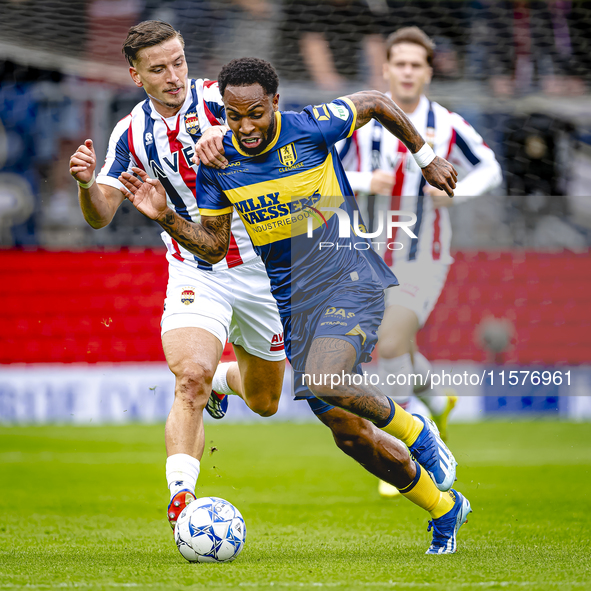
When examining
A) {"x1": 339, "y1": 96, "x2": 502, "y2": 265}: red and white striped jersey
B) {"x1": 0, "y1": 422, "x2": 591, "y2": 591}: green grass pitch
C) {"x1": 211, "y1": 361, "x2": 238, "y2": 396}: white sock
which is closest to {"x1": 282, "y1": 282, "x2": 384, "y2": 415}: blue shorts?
{"x1": 0, "y1": 422, "x2": 591, "y2": 591}: green grass pitch

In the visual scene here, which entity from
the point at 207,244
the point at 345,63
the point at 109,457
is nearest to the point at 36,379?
the point at 109,457

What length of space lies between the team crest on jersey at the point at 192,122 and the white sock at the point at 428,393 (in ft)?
8.71

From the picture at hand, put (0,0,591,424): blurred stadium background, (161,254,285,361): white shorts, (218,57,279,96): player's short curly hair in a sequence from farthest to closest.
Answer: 1. (0,0,591,424): blurred stadium background
2. (161,254,285,361): white shorts
3. (218,57,279,96): player's short curly hair

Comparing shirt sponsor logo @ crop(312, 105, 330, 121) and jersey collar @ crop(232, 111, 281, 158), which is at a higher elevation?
shirt sponsor logo @ crop(312, 105, 330, 121)

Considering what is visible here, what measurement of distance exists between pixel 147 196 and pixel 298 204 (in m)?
0.72

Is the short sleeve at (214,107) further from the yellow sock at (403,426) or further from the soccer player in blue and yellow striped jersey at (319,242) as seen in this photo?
the yellow sock at (403,426)

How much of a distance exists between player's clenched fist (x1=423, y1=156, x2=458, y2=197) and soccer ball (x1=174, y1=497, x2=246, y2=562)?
1.80m

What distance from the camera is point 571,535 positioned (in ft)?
14.5

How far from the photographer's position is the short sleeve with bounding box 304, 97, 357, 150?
4.20m

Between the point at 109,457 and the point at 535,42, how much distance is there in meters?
8.47

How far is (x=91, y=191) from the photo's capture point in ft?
14.6

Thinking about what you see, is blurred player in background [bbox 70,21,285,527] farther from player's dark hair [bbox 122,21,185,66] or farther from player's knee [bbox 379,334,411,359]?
player's knee [bbox 379,334,411,359]

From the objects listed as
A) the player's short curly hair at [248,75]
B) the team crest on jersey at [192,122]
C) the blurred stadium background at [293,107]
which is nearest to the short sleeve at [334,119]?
the player's short curly hair at [248,75]

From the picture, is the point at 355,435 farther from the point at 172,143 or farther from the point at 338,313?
the point at 172,143
